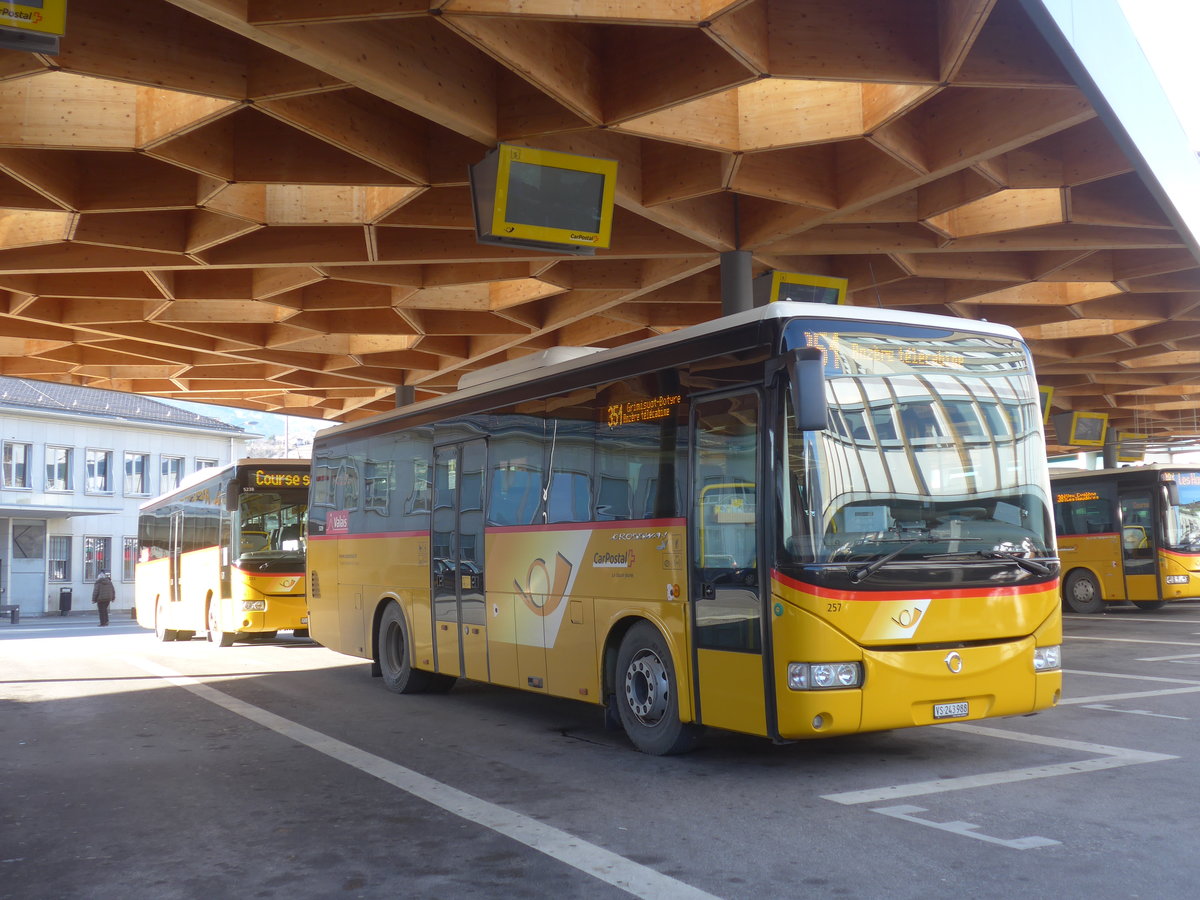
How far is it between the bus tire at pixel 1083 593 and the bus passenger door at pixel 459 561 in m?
18.7

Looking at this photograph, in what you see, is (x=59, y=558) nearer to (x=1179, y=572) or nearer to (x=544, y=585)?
(x=1179, y=572)

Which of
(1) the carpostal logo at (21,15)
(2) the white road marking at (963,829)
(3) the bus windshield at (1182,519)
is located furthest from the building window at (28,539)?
(2) the white road marking at (963,829)

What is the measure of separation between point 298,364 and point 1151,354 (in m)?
18.4

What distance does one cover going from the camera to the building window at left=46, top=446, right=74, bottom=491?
4841cm

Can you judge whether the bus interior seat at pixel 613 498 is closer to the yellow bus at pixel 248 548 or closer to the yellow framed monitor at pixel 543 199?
the yellow framed monitor at pixel 543 199

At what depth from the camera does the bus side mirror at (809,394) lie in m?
7.13

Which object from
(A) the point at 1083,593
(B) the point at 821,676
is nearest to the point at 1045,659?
(B) the point at 821,676

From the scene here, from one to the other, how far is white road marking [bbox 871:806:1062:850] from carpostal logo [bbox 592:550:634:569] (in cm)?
289

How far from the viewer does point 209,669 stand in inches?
666

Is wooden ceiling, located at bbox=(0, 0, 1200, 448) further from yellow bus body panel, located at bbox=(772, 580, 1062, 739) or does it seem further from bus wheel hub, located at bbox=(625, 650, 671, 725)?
bus wheel hub, located at bbox=(625, 650, 671, 725)

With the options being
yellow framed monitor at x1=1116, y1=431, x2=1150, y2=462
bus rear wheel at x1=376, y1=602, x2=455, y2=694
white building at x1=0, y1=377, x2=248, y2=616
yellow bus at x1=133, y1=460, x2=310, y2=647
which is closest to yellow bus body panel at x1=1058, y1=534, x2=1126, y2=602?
yellow bus at x1=133, y1=460, x2=310, y2=647

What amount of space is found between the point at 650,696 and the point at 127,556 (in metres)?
47.2

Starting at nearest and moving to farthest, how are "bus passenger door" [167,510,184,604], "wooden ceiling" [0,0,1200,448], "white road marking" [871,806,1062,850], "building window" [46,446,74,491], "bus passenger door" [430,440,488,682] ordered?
"white road marking" [871,806,1062,850], "wooden ceiling" [0,0,1200,448], "bus passenger door" [430,440,488,682], "bus passenger door" [167,510,184,604], "building window" [46,446,74,491]

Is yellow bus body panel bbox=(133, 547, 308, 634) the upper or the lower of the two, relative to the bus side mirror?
lower
